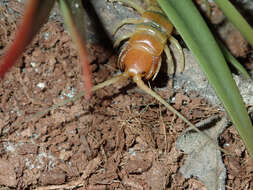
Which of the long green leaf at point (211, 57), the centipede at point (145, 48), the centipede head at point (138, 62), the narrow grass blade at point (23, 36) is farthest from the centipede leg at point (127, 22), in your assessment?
the narrow grass blade at point (23, 36)

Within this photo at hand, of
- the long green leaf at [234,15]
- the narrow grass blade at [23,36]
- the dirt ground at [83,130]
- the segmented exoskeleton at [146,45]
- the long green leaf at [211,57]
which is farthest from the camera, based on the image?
the segmented exoskeleton at [146,45]

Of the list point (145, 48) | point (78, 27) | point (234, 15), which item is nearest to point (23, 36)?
point (78, 27)

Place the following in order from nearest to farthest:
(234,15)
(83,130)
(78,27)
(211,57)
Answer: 1. (78,27)
2. (211,57)
3. (234,15)
4. (83,130)

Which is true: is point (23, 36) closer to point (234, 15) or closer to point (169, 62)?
point (234, 15)

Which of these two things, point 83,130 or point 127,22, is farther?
point 127,22

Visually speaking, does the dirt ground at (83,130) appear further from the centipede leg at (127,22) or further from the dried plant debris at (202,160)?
the centipede leg at (127,22)

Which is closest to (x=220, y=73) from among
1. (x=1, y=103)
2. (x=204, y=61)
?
(x=204, y=61)
